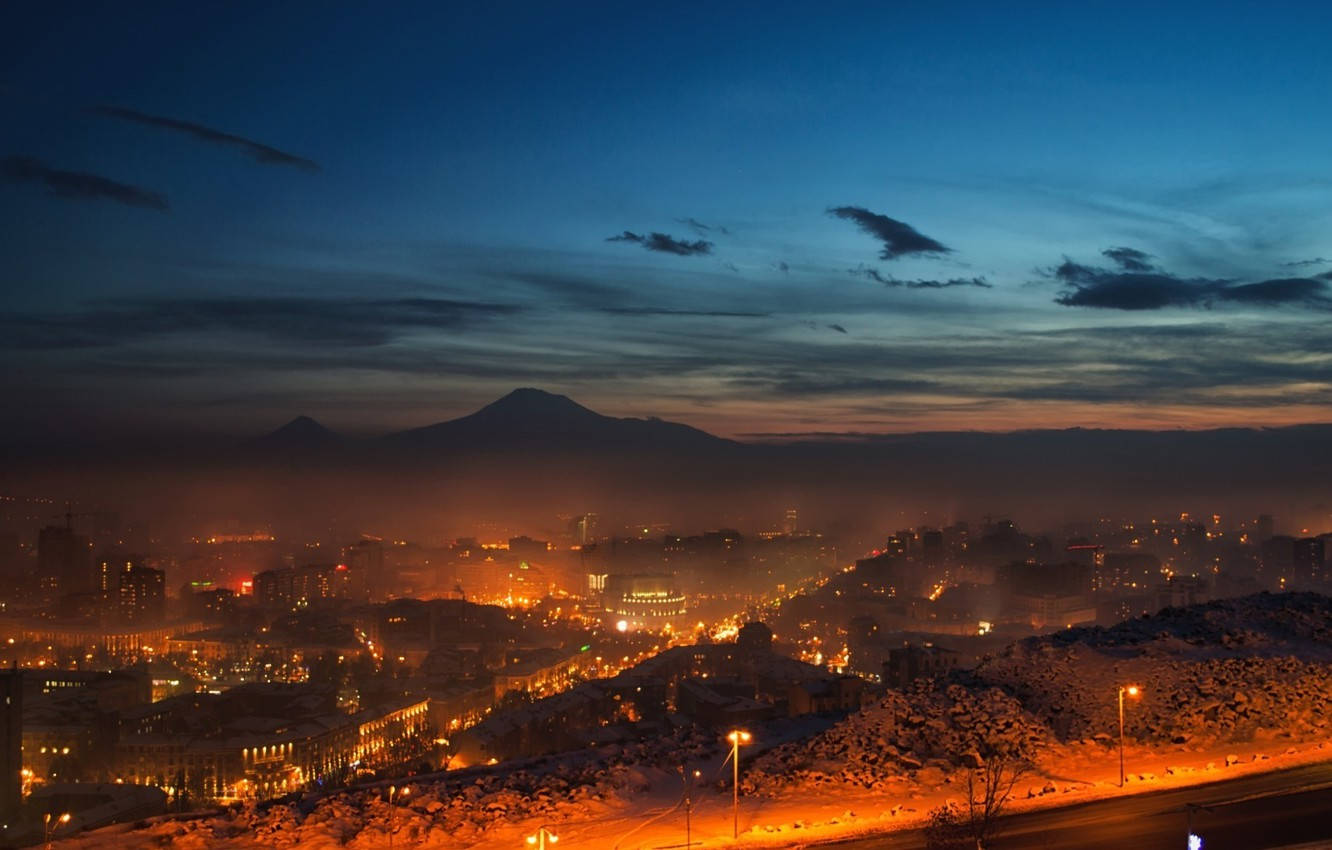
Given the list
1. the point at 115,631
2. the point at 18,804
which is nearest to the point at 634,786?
the point at 18,804

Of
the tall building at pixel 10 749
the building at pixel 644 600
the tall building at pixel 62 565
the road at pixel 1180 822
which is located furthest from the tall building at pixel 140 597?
the road at pixel 1180 822

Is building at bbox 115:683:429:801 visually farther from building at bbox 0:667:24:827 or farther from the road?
the road

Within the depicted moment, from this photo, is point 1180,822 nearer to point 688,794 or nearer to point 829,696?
point 688,794

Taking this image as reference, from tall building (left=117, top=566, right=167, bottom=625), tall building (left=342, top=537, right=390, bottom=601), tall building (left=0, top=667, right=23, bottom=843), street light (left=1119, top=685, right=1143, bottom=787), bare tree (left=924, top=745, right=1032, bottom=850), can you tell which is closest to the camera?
bare tree (left=924, top=745, right=1032, bottom=850)

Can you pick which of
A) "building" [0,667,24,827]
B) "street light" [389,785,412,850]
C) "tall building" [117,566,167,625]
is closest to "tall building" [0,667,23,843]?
"building" [0,667,24,827]

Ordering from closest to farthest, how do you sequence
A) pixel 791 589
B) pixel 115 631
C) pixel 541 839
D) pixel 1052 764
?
pixel 541 839
pixel 1052 764
pixel 115 631
pixel 791 589

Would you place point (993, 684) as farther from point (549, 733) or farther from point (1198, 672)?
point (549, 733)

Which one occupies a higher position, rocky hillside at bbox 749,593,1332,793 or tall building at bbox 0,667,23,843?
rocky hillside at bbox 749,593,1332,793
